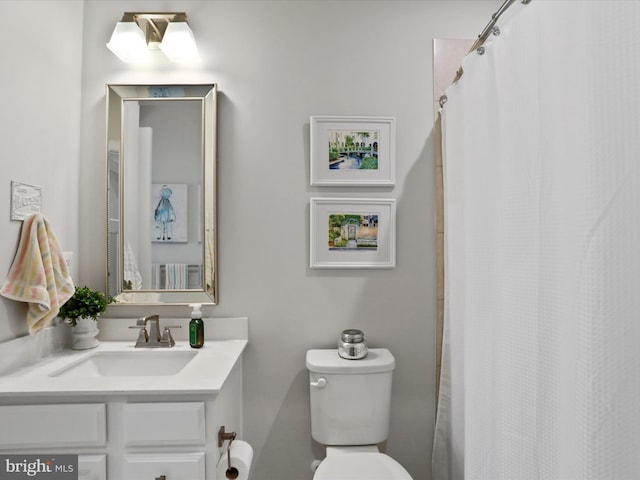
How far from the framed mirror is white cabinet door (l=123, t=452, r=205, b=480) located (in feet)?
2.17

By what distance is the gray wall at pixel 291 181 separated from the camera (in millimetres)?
1677

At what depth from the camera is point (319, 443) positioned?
1.66 meters

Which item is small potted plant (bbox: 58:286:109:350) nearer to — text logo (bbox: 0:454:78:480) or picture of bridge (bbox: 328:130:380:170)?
text logo (bbox: 0:454:78:480)

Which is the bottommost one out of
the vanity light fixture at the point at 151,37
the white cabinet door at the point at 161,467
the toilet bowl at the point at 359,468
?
the toilet bowl at the point at 359,468

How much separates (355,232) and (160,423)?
1.03m

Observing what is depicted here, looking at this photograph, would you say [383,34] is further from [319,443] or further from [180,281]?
[319,443]

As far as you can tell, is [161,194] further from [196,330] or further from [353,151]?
[353,151]

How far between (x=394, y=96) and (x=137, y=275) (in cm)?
138

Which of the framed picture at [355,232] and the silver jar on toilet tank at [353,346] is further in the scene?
the framed picture at [355,232]

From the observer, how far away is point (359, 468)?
1.34m

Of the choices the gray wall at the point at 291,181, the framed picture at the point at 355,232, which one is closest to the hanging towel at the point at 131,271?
the gray wall at the point at 291,181

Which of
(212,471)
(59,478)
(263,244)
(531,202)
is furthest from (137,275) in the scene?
(531,202)

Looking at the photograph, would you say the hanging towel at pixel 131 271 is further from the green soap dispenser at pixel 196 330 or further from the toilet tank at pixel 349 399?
the toilet tank at pixel 349 399

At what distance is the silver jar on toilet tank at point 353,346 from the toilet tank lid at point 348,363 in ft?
0.06
